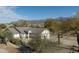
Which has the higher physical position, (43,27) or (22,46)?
(43,27)

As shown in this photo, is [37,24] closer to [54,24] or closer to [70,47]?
[54,24]

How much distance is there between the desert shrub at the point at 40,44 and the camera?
1291mm

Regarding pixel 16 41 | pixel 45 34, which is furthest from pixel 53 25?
pixel 16 41

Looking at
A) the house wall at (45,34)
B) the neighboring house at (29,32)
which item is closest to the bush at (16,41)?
the neighboring house at (29,32)

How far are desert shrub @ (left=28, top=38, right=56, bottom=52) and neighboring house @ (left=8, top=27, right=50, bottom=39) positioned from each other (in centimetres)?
4

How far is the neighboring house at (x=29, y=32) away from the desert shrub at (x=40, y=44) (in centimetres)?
4

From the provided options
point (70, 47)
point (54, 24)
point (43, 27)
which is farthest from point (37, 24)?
point (70, 47)

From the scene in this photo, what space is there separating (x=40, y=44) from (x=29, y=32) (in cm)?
16

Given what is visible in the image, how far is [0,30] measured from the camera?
129 cm

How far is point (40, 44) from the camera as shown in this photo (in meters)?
1.29

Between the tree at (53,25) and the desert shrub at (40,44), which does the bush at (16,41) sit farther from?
the tree at (53,25)

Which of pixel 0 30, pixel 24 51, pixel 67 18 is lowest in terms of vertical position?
pixel 24 51

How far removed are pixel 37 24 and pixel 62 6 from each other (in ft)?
1.00
